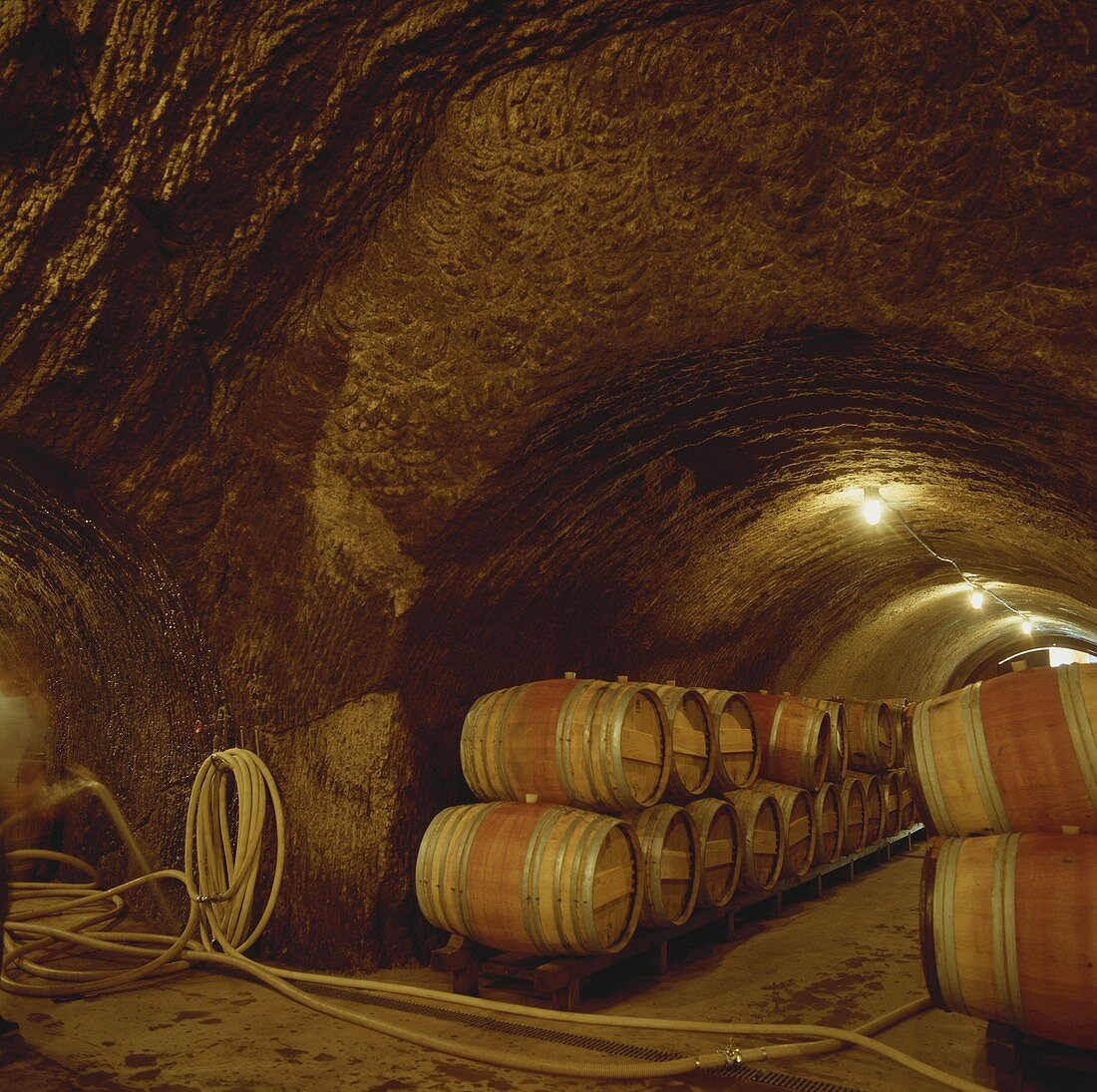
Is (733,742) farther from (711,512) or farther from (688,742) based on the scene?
(711,512)

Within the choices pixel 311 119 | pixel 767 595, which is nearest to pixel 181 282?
pixel 311 119

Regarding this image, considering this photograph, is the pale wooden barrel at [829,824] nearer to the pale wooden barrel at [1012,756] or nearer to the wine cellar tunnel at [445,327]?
the wine cellar tunnel at [445,327]

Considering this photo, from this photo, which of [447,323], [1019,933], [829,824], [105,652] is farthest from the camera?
[829,824]

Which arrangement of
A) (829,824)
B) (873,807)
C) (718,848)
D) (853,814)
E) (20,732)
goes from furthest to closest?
(873,807) < (853,814) < (829,824) < (20,732) < (718,848)

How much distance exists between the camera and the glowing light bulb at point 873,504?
19.1 feet

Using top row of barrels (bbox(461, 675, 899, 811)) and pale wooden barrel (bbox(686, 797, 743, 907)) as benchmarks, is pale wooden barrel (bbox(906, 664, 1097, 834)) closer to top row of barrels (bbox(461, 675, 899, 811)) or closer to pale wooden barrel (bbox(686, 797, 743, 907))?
top row of barrels (bbox(461, 675, 899, 811))

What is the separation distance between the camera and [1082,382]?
2945mm

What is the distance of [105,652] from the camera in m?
5.41

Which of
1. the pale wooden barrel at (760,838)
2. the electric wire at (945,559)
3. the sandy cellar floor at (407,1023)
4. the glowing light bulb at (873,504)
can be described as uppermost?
the electric wire at (945,559)

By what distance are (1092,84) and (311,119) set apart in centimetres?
258

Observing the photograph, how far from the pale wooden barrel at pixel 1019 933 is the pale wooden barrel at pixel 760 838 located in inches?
83.9

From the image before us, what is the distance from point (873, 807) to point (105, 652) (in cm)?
563

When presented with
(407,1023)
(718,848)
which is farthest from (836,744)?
(407,1023)

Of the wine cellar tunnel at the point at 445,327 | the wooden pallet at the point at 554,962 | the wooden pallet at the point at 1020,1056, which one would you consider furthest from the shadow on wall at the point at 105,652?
the wooden pallet at the point at 1020,1056
